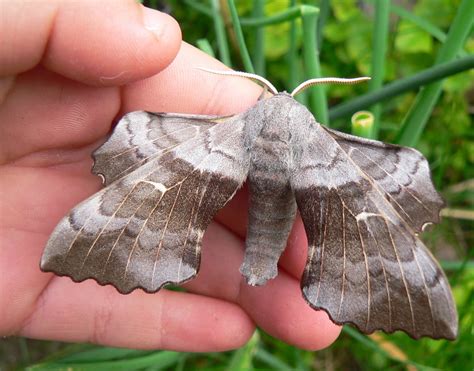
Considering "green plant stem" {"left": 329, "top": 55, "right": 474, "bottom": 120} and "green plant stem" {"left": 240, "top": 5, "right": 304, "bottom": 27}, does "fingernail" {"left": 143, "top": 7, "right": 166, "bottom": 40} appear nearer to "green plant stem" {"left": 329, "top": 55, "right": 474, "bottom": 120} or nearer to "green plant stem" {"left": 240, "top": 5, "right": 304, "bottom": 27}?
"green plant stem" {"left": 240, "top": 5, "right": 304, "bottom": 27}

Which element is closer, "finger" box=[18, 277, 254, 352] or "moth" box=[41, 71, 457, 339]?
"moth" box=[41, 71, 457, 339]

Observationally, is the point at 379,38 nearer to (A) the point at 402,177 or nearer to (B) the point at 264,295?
(A) the point at 402,177

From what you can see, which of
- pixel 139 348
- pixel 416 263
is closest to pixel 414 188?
pixel 416 263

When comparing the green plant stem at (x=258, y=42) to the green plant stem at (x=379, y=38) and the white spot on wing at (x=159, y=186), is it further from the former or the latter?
the white spot on wing at (x=159, y=186)

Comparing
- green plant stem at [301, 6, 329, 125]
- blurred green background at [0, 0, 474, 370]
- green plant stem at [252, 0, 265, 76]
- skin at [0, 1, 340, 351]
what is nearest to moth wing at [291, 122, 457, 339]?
green plant stem at [301, 6, 329, 125]

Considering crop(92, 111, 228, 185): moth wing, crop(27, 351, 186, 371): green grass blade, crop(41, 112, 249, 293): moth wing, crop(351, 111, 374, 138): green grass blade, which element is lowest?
crop(27, 351, 186, 371): green grass blade

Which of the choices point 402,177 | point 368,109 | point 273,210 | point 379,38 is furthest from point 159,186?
point 368,109
